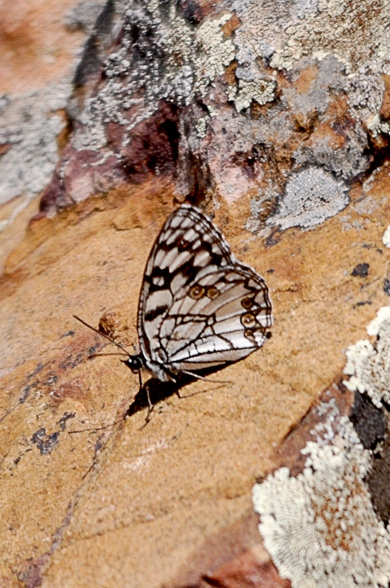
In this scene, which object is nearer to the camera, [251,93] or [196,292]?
[196,292]

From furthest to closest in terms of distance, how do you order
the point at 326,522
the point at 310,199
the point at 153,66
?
the point at 153,66
the point at 310,199
the point at 326,522

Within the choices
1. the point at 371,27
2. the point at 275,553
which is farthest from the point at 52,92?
the point at 275,553

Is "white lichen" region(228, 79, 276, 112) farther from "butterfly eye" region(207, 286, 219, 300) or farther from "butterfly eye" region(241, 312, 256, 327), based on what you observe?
"butterfly eye" region(241, 312, 256, 327)

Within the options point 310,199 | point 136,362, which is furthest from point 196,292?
point 310,199

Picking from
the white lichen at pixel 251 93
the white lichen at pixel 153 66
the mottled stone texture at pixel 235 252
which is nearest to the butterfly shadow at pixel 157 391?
the mottled stone texture at pixel 235 252

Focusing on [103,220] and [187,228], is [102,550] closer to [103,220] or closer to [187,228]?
[187,228]

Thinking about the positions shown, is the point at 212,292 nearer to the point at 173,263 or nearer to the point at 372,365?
the point at 173,263

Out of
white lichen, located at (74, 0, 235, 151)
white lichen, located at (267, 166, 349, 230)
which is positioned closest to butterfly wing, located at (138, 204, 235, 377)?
white lichen, located at (267, 166, 349, 230)
